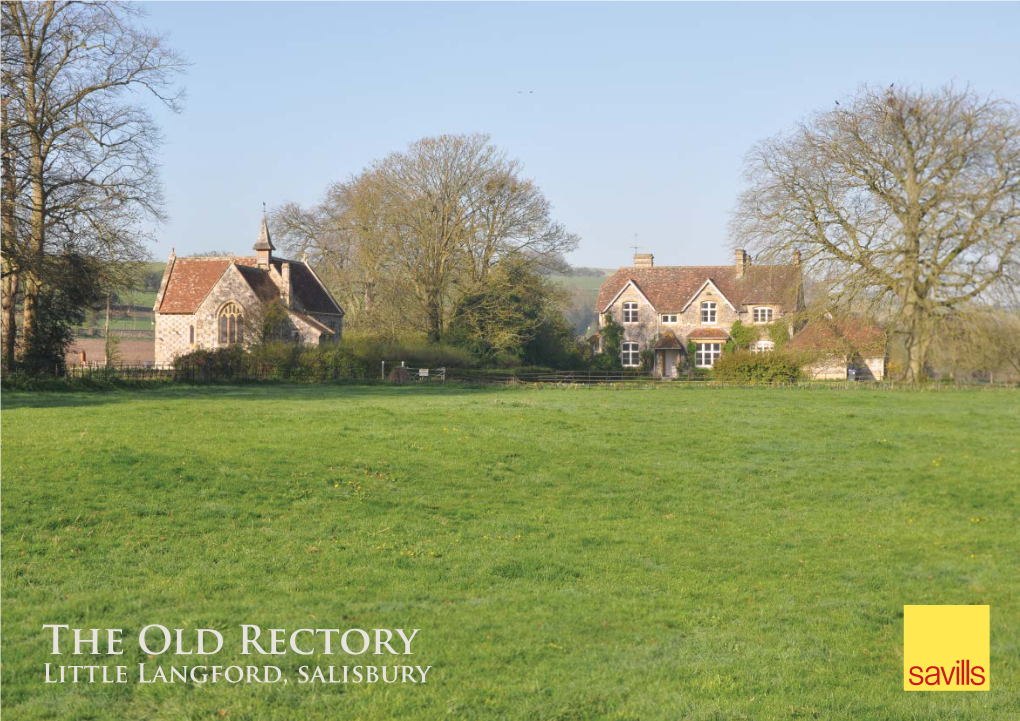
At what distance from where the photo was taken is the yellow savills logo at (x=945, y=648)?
401 inches

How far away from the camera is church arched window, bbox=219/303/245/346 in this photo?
6669cm

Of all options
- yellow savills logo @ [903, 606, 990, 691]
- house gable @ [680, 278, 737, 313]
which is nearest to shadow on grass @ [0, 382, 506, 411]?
yellow savills logo @ [903, 606, 990, 691]

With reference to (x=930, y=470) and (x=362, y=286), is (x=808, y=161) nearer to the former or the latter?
(x=930, y=470)

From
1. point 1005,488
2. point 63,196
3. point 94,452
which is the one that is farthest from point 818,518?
point 63,196

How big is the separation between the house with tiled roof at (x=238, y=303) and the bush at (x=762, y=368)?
91.3ft

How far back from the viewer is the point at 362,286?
247ft

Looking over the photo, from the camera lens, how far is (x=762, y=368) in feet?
169

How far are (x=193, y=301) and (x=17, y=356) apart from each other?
3320cm

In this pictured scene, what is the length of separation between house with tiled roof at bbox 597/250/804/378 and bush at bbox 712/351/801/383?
20.1m

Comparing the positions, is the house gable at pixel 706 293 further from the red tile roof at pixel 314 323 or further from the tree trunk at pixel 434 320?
the red tile roof at pixel 314 323

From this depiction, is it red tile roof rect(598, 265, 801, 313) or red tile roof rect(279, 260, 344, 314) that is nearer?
red tile roof rect(279, 260, 344, 314)

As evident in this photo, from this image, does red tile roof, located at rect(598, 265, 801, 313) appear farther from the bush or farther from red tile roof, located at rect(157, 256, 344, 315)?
red tile roof, located at rect(157, 256, 344, 315)

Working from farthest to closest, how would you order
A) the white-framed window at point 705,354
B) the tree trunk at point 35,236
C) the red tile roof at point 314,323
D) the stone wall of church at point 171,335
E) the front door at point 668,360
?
the front door at point 668,360 < the white-framed window at point 705,354 < the stone wall of church at point 171,335 < the red tile roof at point 314,323 < the tree trunk at point 35,236

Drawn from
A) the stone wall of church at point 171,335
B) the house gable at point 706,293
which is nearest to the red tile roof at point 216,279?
the stone wall of church at point 171,335
